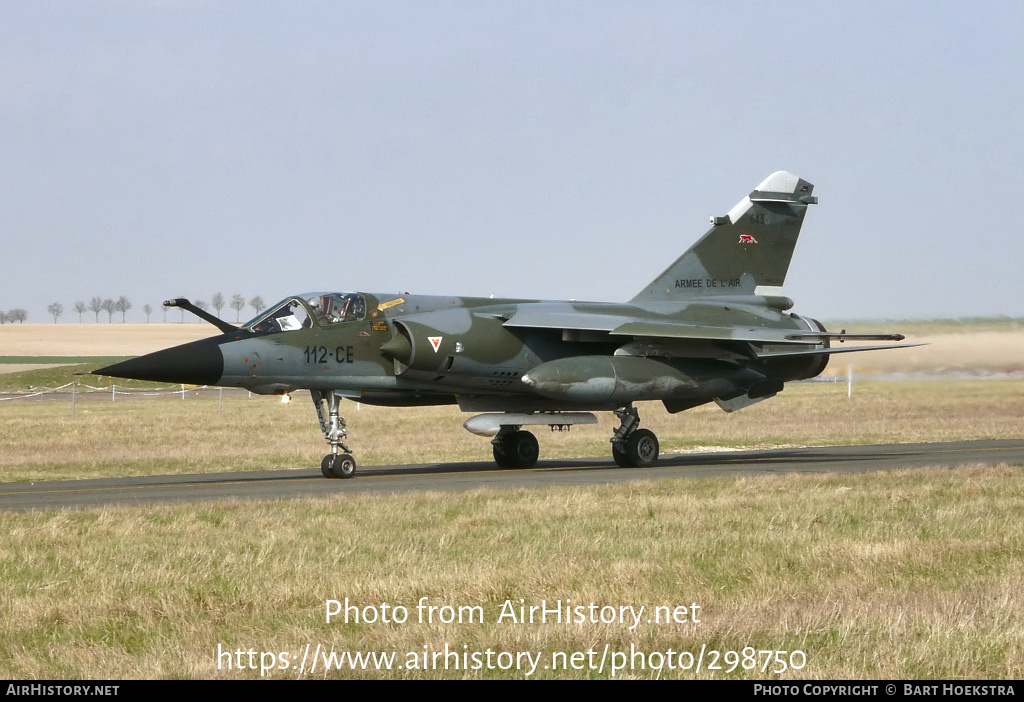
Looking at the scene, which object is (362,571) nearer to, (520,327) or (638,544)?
(638,544)

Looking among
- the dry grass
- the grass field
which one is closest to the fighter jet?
the grass field

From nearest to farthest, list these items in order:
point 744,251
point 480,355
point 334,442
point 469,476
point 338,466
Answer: point 338,466 < point 334,442 < point 469,476 < point 480,355 < point 744,251

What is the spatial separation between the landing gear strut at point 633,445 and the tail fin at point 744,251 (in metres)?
3.01

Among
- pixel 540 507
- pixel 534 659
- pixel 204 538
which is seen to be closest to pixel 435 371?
pixel 540 507

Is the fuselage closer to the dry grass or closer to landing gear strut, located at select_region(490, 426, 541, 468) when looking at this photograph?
landing gear strut, located at select_region(490, 426, 541, 468)

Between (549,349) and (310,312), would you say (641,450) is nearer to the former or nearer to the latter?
(549,349)

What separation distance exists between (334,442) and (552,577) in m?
10.4

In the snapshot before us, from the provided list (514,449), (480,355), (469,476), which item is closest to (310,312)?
(480,355)

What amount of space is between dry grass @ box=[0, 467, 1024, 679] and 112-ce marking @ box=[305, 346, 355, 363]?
4.55 meters

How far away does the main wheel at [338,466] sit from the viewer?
1850 cm

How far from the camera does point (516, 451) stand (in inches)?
836

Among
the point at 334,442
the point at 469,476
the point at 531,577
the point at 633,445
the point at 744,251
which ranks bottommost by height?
the point at 469,476

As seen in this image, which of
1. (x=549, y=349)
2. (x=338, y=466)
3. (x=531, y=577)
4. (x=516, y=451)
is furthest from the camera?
(x=516, y=451)

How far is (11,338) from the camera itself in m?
111
